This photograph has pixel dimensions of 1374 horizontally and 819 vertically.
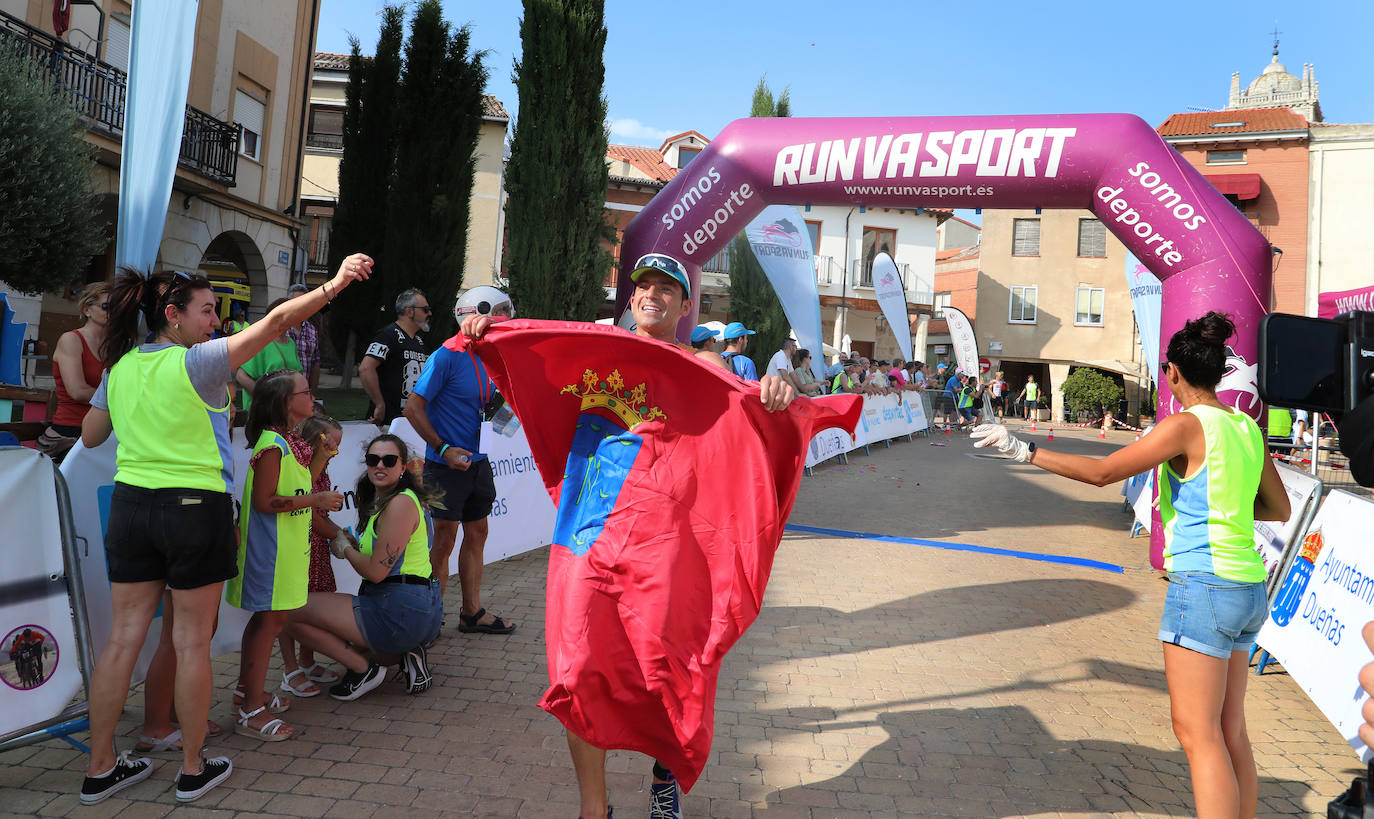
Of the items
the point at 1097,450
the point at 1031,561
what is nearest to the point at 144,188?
the point at 1031,561

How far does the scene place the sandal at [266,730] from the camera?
147 inches

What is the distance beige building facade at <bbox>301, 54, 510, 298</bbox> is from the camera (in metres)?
31.2

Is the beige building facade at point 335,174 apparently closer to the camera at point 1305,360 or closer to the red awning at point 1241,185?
the red awning at point 1241,185

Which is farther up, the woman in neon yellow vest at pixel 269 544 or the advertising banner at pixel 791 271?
the advertising banner at pixel 791 271

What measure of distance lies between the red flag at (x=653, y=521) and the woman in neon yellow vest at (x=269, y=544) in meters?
1.29

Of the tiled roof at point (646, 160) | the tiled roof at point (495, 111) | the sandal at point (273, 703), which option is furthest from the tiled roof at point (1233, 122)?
the sandal at point (273, 703)

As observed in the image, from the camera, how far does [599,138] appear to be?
1506 centimetres

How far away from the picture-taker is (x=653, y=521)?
2.92m

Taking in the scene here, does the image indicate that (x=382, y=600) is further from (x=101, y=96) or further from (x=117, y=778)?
(x=101, y=96)

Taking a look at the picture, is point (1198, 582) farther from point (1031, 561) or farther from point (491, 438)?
point (1031, 561)

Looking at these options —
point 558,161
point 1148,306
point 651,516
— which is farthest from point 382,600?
point 558,161

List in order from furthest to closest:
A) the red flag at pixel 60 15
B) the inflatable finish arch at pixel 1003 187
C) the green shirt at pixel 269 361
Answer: the red flag at pixel 60 15
the inflatable finish arch at pixel 1003 187
the green shirt at pixel 269 361

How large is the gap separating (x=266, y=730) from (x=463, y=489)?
5.96 ft

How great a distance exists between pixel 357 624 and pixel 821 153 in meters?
7.02
